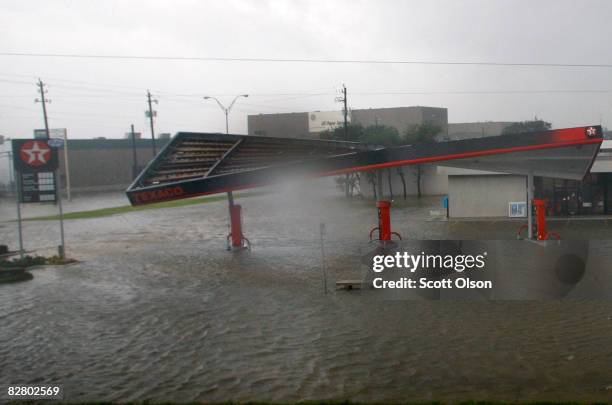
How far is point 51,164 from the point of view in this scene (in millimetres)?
18812

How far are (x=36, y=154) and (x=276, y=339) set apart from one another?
482 inches

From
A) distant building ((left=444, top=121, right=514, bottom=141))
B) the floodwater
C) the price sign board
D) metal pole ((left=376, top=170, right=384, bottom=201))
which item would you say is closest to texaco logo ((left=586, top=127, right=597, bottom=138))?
the floodwater

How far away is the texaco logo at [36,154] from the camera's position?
1870 cm

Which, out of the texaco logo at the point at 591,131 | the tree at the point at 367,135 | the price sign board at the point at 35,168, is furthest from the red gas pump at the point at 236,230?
the tree at the point at 367,135

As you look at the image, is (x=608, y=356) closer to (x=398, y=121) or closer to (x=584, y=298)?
(x=584, y=298)

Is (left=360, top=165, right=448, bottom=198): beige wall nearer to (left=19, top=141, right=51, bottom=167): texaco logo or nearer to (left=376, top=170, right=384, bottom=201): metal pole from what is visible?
(left=376, top=170, right=384, bottom=201): metal pole

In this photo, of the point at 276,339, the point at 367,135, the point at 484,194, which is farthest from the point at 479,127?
the point at 276,339

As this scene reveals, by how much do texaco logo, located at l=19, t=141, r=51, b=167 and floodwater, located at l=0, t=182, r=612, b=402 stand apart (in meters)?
3.37

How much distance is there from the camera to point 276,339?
10.2 meters

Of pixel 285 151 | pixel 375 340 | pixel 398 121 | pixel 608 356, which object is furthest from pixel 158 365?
pixel 398 121

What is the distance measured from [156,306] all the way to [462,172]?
20247 millimetres

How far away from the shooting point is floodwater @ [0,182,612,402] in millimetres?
7746

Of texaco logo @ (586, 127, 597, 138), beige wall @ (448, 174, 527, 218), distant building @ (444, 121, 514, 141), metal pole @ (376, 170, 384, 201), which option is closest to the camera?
texaco logo @ (586, 127, 597, 138)

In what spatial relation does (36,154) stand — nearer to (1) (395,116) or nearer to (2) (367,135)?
(2) (367,135)
